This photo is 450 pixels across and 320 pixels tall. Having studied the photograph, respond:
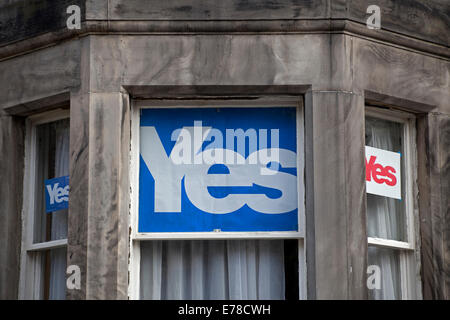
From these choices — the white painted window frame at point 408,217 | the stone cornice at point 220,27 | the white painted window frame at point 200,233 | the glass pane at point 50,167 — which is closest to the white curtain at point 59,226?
the glass pane at point 50,167

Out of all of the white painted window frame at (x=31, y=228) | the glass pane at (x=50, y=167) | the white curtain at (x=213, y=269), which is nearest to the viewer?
the white curtain at (x=213, y=269)

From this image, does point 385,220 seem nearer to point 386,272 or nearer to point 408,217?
point 408,217

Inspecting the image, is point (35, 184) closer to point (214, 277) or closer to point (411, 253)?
point (214, 277)

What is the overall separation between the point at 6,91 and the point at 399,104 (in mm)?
3818

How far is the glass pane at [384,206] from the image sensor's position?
10.8m

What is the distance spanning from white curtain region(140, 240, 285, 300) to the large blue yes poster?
208 mm

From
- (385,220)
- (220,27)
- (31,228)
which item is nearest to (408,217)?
(385,220)

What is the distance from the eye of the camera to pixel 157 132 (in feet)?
34.8

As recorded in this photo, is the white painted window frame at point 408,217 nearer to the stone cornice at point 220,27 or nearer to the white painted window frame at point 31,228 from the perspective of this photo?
the stone cornice at point 220,27

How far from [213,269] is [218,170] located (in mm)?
916

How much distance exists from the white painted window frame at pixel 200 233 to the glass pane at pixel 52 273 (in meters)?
0.81

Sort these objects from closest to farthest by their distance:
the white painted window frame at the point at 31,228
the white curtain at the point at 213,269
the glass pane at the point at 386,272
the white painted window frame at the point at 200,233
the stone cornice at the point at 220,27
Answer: the white painted window frame at the point at 200,233
the white curtain at the point at 213,269
the stone cornice at the point at 220,27
the glass pane at the point at 386,272
the white painted window frame at the point at 31,228

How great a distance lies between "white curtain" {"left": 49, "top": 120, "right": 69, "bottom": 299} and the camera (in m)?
10.7

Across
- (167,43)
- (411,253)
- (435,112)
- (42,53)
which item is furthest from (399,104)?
(42,53)
